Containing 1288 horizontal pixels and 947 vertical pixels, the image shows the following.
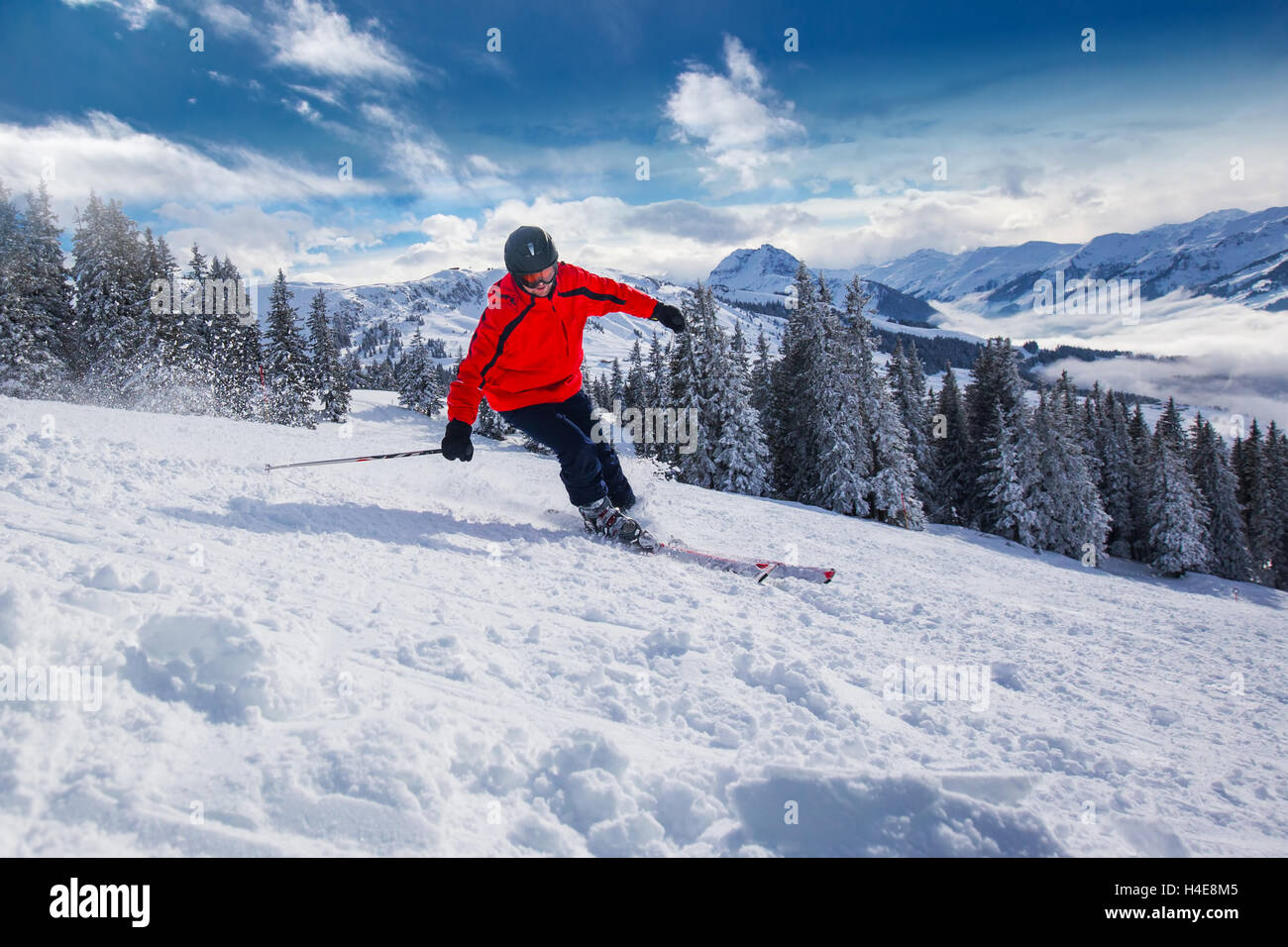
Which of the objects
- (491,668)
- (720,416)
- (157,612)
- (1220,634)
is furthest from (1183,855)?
(720,416)

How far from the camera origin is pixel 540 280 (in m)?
5.75

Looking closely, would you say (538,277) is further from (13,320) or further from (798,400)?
(13,320)

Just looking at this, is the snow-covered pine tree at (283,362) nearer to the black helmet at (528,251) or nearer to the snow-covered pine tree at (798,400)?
the snow-covered pine tree at (798,400)

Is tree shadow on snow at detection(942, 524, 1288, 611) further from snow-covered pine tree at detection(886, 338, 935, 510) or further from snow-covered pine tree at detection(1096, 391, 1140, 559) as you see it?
snow-covered pine tree at detection(886, 338, 935, 510)

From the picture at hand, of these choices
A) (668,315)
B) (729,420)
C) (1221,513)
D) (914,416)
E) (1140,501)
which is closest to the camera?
(668,315)

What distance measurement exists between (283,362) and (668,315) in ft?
138

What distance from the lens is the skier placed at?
5.80 m

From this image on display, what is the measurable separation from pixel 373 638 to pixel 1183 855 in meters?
3.83

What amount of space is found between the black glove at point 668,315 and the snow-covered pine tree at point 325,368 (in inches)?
1814

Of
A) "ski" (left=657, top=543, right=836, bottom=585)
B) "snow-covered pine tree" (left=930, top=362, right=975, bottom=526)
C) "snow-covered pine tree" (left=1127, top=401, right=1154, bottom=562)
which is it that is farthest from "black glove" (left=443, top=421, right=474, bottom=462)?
"snow-covered pine tree" (left=1127, top=401, right=1154, bottom=562)

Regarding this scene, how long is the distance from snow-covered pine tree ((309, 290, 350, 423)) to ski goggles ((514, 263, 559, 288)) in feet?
154

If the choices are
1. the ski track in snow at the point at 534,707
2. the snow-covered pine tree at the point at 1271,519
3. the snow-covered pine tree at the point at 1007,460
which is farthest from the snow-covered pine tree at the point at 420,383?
the snow-covered pine tree at the point at 1271,519

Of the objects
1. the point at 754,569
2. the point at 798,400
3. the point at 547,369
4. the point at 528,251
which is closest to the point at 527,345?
the point at 547,369

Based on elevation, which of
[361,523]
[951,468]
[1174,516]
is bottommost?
[1174,516]
